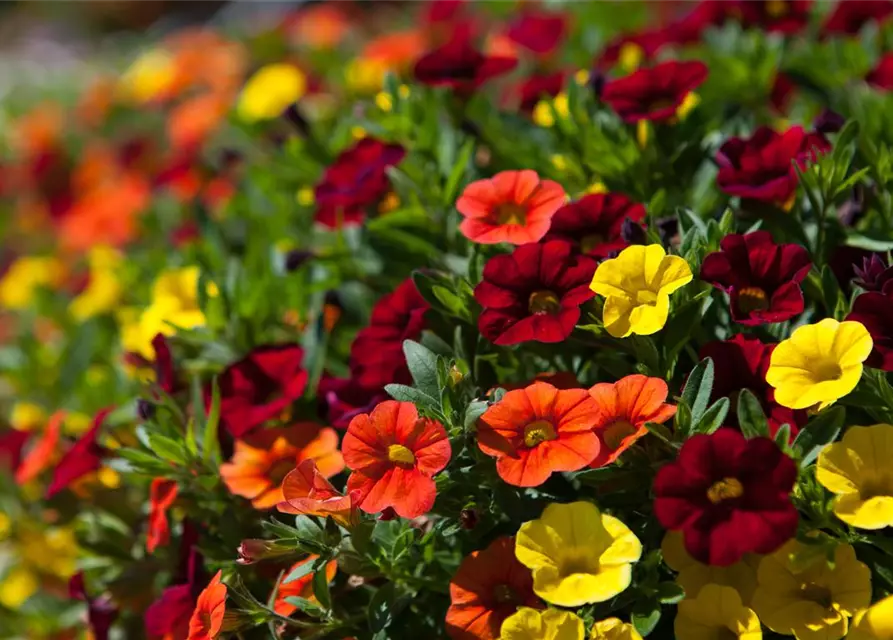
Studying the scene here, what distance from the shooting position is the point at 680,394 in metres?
1.27

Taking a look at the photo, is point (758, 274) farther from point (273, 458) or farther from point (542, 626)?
point (273, 458)

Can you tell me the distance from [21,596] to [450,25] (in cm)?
241

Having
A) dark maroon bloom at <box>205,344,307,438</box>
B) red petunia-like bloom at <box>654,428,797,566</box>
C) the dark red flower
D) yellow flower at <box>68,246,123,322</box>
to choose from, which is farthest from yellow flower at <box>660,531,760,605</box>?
yellow flower at <box>68,246,123,322</box>

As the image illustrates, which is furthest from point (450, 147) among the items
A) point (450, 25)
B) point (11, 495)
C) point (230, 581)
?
point (450, 25)

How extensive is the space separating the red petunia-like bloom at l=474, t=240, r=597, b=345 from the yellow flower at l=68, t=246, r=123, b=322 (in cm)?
137

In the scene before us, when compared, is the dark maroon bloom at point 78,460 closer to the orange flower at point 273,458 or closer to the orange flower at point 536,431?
the orange flower at point 273,458

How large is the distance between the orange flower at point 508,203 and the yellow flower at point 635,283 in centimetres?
19

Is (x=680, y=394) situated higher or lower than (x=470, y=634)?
higher

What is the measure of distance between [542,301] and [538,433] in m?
0.23

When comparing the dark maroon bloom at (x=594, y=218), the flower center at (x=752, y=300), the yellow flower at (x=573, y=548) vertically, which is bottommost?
the yellow flower at (x=573, y=548)

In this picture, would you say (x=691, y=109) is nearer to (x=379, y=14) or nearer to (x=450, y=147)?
(x=450, y=147)

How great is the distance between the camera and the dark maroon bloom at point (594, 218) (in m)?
1.39

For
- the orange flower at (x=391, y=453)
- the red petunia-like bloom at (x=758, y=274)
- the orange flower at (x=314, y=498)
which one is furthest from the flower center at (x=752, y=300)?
the orange flower at (x=314, y=498)

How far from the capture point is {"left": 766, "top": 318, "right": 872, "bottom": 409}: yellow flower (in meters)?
1.08
